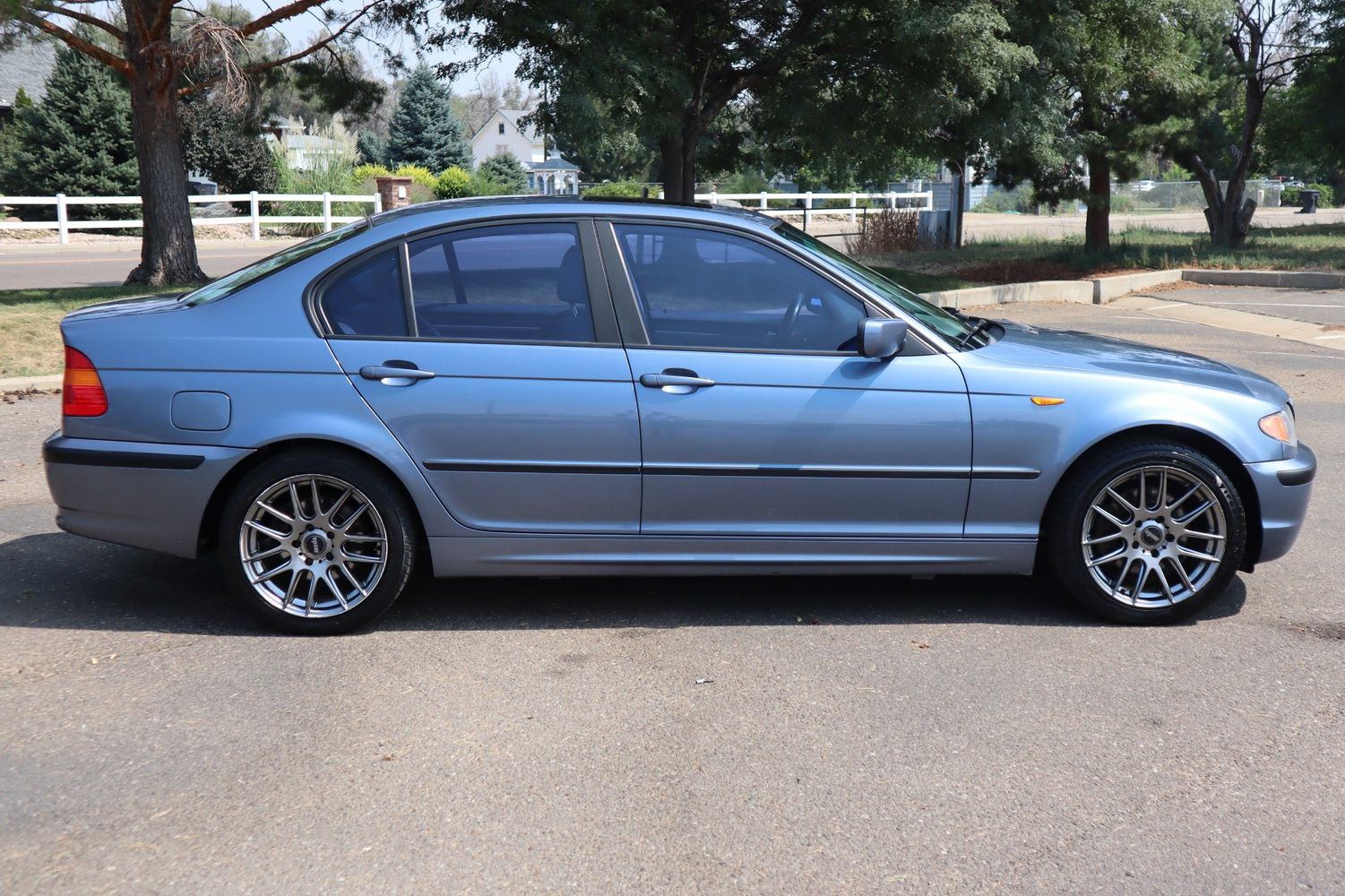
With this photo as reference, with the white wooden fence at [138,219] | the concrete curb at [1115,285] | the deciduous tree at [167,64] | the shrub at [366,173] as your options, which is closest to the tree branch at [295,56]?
the deciduous tree at [167,64]

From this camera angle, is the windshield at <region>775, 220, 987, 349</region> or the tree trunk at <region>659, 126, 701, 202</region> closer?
the windshield at <region>775, 220, 987, 349</region>

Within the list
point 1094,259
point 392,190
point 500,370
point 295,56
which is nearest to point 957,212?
point 1094,259

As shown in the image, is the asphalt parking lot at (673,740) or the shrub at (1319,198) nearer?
→ the asphalt parking lot at (673,740)

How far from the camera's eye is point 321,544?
4.85 metres

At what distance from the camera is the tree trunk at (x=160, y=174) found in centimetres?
1523

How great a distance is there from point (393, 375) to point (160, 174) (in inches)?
494

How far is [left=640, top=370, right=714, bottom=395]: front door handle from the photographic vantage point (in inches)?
190

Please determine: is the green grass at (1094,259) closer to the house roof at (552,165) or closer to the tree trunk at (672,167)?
the tree trunk at (672,167)

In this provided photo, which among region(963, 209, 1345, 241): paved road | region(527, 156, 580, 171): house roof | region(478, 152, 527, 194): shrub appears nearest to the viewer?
region(963, 209, 1345, 241): paved road

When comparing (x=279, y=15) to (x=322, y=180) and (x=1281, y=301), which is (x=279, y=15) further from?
(x=322, y=180)

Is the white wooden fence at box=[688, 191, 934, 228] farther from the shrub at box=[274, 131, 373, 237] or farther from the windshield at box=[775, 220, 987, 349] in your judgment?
the windshield at box=[775, 220, 987, 349]

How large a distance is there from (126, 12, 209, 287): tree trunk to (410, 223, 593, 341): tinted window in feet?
38.8

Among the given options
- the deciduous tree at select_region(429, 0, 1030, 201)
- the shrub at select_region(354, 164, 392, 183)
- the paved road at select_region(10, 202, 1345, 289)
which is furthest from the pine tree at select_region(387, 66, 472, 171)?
the deciduous tree at select_region(429, 0, 1030, 201)

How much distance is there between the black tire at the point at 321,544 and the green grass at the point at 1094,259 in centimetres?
1436
